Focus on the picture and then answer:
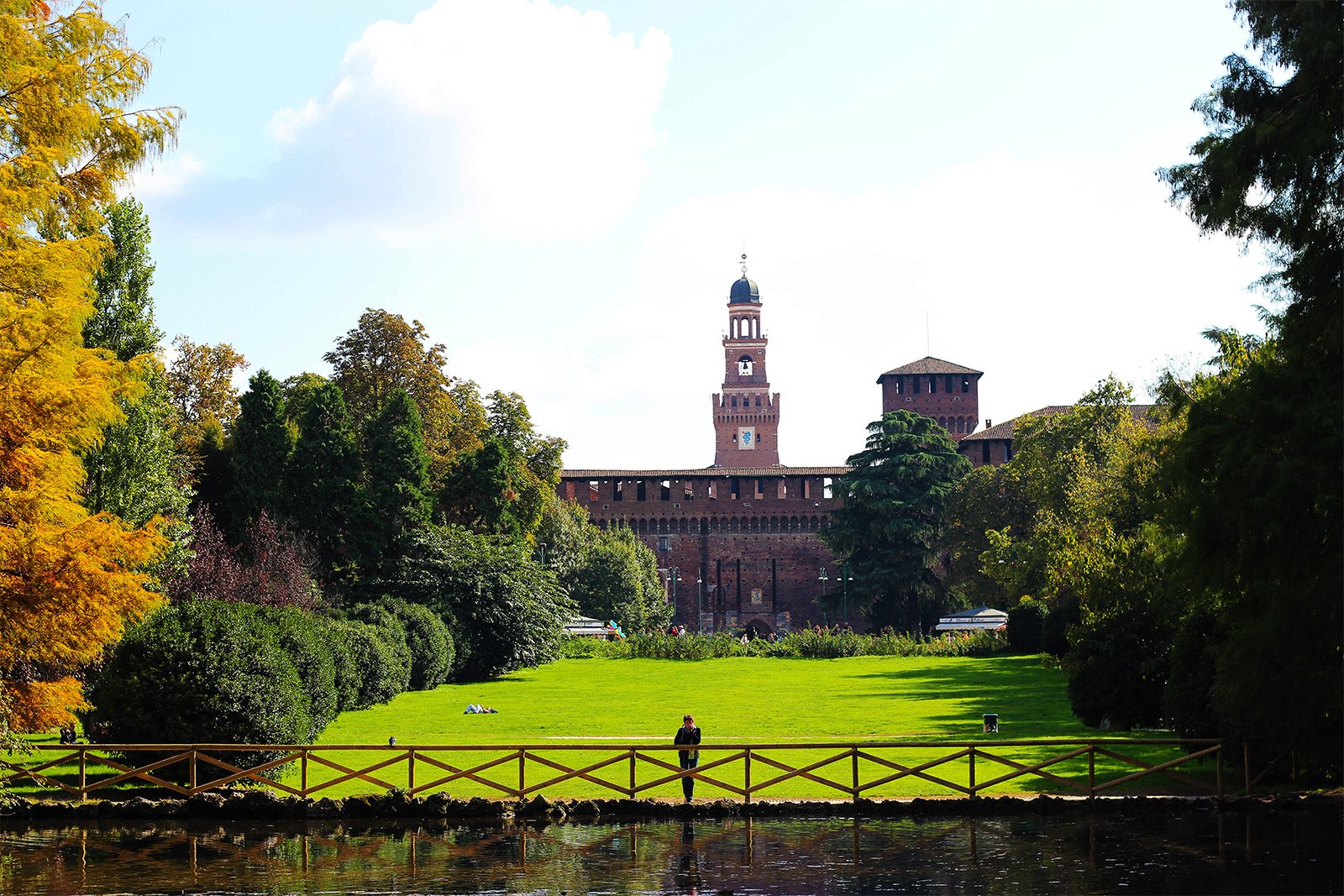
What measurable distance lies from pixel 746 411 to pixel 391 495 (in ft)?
205

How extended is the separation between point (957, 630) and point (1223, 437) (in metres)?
34.6

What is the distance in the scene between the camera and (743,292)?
9981 centimetres

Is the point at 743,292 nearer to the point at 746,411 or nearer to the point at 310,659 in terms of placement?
the point at 746,411

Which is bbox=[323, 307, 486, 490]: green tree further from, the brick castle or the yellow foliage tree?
the yellow foliage tree

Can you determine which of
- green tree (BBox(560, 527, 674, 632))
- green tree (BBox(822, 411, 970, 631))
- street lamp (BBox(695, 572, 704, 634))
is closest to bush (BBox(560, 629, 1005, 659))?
green tree (BBox(822, 411, 970, 631))

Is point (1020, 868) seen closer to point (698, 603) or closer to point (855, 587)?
point (855, 587)

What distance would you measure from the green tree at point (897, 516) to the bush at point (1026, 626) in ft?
32.2

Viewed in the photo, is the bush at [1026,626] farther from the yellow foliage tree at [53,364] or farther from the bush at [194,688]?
the yellow foliage tree at [53,364]

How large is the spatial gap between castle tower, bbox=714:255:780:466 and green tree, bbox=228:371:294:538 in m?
61.7

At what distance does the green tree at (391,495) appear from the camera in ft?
117

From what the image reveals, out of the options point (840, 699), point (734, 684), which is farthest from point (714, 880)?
point (734, 684)

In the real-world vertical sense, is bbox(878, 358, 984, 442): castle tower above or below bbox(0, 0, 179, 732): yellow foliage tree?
above

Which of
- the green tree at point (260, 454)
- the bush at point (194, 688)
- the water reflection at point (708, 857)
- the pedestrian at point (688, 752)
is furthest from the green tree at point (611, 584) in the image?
the water reflection at point (708, 857)

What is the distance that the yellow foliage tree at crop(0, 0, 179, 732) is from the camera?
13031 millimetres
